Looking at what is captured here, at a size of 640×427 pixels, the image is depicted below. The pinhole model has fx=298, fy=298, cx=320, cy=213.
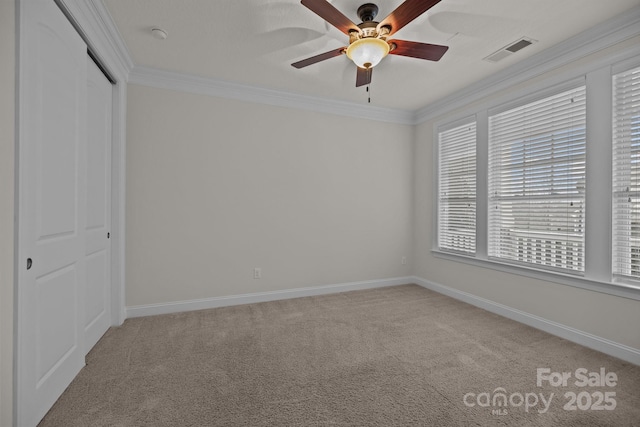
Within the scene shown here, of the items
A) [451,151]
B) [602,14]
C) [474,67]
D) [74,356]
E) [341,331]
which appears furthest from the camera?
[451,151]

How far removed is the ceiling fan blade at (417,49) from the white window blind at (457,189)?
1.96 m

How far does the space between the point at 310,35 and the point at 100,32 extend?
1760mm

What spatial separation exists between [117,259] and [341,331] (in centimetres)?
244

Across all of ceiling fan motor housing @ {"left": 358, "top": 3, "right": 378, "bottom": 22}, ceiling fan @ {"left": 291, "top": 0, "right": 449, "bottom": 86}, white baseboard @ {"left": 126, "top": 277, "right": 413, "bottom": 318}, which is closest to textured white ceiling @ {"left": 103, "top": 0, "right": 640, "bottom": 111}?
ceiling fan motor housing @ {"left": 358, "top": 3, "right": 378, "bottom": 22}

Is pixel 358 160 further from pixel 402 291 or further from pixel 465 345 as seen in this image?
pixel 465 345

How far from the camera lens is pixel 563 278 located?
9.41 feet

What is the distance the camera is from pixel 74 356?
216 centimetres

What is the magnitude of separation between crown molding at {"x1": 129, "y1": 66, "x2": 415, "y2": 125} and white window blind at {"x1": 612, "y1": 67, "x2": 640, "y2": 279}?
2.65 meters

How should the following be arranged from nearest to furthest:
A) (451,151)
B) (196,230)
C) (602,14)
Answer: (602,14), (196,230), (451,151)

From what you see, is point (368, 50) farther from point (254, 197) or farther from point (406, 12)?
point (254, 197)

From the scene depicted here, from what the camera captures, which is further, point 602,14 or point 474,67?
point 474,67

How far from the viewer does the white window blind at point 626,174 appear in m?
2.42

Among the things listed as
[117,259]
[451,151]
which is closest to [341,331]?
[117,259]

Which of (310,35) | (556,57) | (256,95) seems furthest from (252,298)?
(556,57)
